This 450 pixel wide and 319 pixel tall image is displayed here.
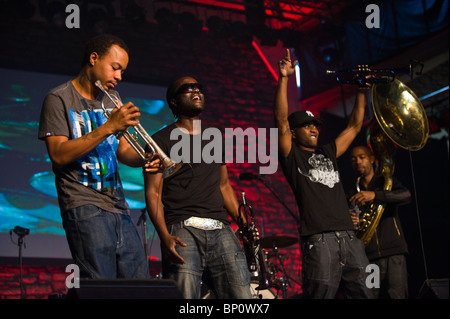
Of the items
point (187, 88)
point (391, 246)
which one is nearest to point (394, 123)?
point (391, 246)

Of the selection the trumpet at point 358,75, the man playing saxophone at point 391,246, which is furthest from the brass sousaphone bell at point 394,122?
the trumpet at point 358,75

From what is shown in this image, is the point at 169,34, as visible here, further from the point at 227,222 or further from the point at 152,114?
the point at 227,222

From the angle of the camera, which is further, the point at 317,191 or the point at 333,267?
the point at 317,191

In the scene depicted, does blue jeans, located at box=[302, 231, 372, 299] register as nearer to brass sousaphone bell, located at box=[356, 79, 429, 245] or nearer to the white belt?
the white belt

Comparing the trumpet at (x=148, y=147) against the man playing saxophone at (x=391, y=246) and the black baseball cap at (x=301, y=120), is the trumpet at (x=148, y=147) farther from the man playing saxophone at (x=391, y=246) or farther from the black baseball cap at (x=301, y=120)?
the man playing saxophone at (x=391, y=246)

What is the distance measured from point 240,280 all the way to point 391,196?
2500 mm

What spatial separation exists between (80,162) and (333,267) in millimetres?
1833

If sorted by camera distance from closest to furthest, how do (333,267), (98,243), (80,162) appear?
1. (98,243)
2. (80,162)
3. (333,267)

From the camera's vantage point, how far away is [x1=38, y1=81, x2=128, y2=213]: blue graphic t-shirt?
2.70 metres

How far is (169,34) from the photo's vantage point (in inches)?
368

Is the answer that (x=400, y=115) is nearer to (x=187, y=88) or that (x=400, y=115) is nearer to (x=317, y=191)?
(x=317, y=191)

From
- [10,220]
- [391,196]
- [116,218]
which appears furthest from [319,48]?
[116,218]

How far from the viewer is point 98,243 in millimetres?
2617

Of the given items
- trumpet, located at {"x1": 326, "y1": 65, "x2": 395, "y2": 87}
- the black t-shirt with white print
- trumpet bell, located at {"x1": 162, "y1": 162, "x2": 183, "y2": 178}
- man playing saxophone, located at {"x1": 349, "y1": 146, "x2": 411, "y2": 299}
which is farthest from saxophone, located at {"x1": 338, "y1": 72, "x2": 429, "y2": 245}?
trumpet bell, located at {"x1": 162, "y1": 162, "x2": 183, "y2": 178}
